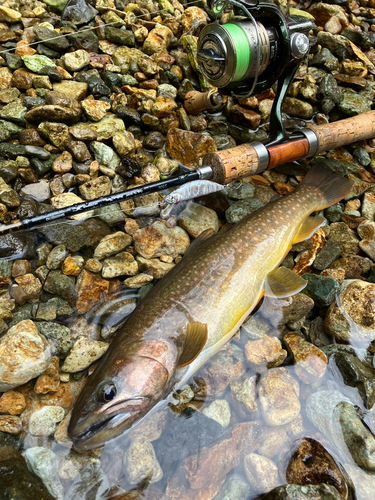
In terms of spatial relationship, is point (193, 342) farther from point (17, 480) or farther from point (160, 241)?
point (17, 480)

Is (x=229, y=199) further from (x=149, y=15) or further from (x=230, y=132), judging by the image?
(x=149, y=15)

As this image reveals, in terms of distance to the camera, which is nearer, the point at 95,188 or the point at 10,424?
the point at 10,424

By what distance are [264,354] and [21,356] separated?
1641 mm

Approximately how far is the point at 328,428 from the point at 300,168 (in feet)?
8.15

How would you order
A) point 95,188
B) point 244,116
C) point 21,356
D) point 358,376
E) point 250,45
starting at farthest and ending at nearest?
point 244,116
point 95,188
point 250,45
point 358,376
point 21,356

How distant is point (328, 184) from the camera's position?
3.20 metres

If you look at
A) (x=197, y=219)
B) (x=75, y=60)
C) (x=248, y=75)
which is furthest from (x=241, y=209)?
(x=75, y=60)

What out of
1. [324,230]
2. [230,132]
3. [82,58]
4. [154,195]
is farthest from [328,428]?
[82,58]

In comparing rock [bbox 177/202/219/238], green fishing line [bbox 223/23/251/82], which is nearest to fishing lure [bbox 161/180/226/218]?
rock [bbox 177/202/219/238]

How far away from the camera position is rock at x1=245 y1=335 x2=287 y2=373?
2.60m

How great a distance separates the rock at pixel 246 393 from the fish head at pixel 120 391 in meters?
0.54

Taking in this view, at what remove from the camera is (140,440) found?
2.20 meters

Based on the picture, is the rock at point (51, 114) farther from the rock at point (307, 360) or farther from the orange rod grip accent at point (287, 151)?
the rock at point (307, 360)

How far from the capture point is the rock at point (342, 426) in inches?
87.5
